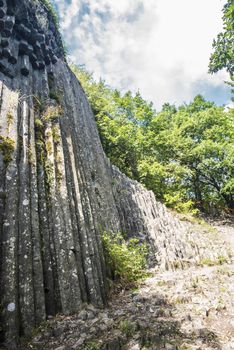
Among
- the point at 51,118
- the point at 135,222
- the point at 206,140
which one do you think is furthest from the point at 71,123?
the point at 206,140

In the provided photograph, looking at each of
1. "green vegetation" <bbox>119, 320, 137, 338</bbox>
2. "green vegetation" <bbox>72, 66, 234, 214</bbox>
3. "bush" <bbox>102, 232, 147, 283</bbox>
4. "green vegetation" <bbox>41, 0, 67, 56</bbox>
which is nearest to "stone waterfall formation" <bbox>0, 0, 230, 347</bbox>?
"bush" <bbox>102, 232, 147, 283</bbox>

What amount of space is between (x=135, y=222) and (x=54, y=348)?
881 centimetres

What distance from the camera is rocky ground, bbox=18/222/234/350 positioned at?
177 inches

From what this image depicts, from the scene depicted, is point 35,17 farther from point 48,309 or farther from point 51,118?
point 48,309

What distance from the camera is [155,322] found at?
5.33m

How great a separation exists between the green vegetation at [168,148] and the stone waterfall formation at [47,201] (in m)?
7.24

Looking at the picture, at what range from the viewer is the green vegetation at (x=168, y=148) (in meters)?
21.9

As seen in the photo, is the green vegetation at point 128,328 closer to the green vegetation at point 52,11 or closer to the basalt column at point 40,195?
the basalt column at point 40,195

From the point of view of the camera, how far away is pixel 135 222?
13.2m

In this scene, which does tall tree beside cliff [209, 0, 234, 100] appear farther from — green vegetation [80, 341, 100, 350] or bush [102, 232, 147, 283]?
green vegetation [80, 341, 100, 350]

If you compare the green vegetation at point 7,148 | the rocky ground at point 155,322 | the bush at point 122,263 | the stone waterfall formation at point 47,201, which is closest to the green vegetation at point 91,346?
the rocky ground at point 155,322

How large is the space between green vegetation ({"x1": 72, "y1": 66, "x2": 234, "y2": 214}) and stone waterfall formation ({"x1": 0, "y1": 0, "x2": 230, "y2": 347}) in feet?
23.8

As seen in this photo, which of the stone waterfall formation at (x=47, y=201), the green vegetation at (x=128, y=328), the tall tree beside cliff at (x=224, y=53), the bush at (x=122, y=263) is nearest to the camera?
the green vegetation at (x=128, y=328)

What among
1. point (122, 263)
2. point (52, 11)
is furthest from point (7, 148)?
point (52, 11)
